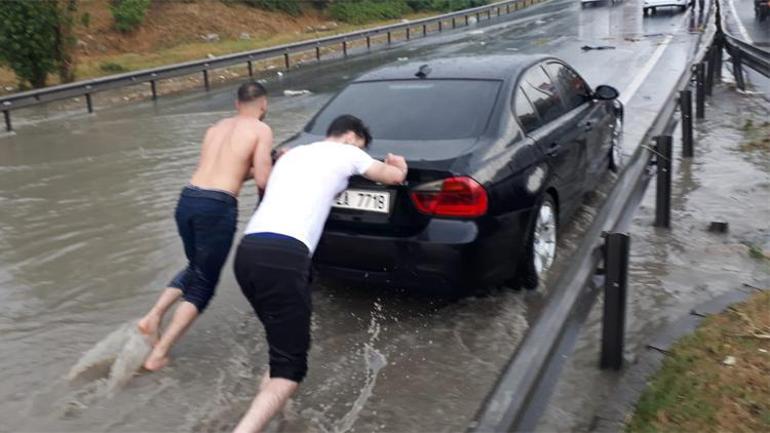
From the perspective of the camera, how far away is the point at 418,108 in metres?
5.46

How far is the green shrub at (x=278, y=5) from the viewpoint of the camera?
1460 inches

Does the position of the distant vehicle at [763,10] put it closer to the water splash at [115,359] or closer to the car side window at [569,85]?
the car side window at [569,85]

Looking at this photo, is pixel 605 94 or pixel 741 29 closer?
pixel 605 94

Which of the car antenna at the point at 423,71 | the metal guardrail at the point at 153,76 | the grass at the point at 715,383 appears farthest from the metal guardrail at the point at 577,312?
the metal guardrail at the point at 153,76

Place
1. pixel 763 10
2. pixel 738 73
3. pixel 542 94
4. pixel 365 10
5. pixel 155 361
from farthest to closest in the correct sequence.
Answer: pixel 365 10, pixel 763 10, pixel 738 73, pixel 542 94, pixel 155 361

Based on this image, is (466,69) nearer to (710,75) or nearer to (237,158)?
(237,158)

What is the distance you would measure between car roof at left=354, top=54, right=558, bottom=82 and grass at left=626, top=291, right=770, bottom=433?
2351 millimetres

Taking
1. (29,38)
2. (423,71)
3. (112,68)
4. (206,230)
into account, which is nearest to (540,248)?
(423,71)

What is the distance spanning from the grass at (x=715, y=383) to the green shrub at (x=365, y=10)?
3877 cm

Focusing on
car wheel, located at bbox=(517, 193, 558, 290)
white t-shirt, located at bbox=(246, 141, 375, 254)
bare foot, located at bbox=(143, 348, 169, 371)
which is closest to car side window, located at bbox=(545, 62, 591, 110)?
car wheel, located at bbox=(517, 193, 558, 290)

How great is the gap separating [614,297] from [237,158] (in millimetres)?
2270

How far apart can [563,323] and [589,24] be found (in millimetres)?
32402

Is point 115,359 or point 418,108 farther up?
point 418,108

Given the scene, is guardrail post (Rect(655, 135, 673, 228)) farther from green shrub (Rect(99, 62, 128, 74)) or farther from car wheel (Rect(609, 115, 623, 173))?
green shrub (Rect(99, 62, 128, 74))
